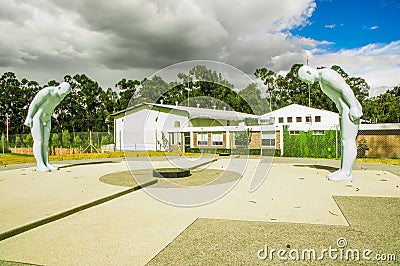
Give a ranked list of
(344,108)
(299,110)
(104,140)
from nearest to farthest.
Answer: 1. (344,108)
2. (104,140)
3. (299,110)

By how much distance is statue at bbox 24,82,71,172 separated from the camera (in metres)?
10.7

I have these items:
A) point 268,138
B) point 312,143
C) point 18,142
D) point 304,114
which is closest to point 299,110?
point 304,114

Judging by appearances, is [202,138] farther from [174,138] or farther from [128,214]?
[128,214]

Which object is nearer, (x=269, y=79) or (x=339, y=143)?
(x=339, y=143)

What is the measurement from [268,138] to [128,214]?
1788 centimetres

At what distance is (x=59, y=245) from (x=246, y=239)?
2.37 metres

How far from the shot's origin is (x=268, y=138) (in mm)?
21891

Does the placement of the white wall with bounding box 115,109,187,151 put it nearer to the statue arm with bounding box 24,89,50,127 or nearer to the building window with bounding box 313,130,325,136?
the building window with bounding box 313,130,325,136

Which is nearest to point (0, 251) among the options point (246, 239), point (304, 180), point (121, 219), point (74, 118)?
point (121, 219)

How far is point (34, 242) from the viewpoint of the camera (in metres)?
3.86

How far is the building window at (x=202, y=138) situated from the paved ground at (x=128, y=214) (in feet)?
51.0

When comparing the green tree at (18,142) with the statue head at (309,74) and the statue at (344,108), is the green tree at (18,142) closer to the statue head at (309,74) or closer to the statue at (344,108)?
the statue head at (309,74)

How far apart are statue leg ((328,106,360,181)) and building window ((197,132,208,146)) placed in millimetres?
15778

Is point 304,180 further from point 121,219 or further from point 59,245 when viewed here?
point 59,245
